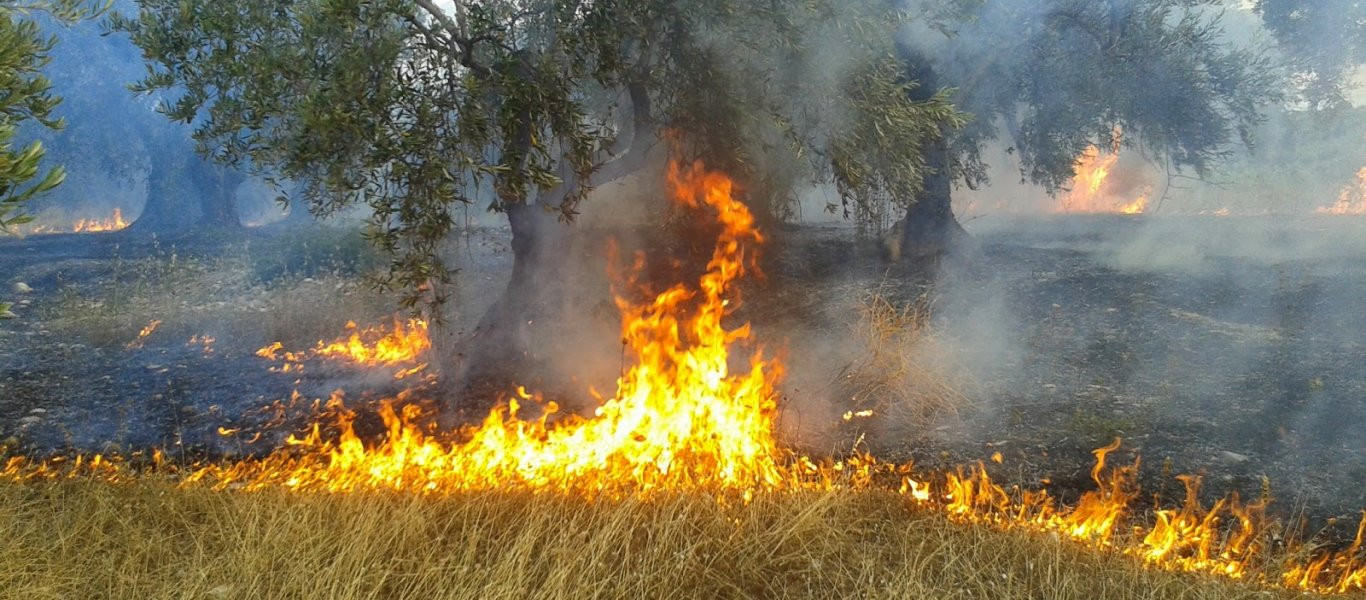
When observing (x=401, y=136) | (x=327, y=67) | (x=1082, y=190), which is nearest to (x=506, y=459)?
(x=401, y=136)

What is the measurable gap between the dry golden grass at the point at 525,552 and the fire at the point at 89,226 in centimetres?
3039

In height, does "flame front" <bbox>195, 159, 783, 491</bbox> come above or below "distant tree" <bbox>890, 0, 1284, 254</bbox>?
below

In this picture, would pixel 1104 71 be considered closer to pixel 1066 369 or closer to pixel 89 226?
pixel 1066 369

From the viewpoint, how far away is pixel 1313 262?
12.9 meters

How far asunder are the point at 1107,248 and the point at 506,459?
1458 cm

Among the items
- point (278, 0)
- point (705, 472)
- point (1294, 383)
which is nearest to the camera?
point (705, 472)

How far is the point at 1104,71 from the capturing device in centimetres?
1228

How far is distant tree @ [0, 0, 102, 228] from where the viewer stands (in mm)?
3297

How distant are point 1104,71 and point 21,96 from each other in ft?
45.2

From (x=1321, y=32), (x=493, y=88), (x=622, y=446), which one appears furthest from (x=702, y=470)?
(x=1321, y=32)

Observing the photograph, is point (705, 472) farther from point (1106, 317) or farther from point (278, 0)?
point (1106, 317)

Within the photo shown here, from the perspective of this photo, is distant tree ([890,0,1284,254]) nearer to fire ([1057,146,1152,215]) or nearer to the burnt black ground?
the burnt black ground

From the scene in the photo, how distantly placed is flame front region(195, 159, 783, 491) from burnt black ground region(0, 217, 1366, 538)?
1330 millimetres

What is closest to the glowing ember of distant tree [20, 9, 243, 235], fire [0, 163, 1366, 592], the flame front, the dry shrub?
fire [0, 163, 1366, 592]
